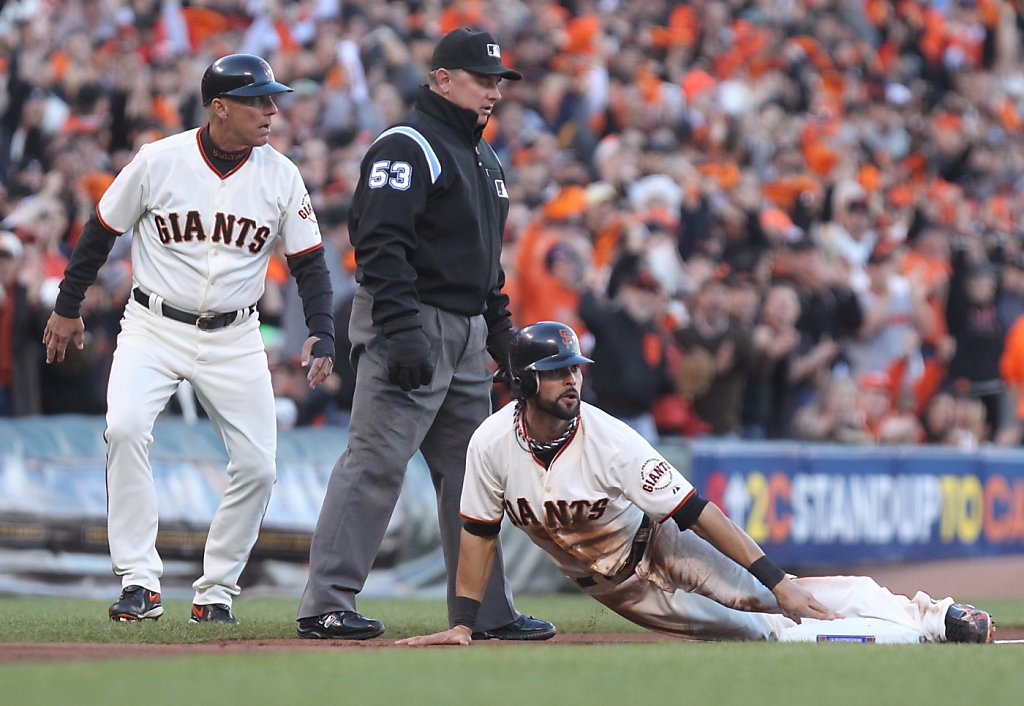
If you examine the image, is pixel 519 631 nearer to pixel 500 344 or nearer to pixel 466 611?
pixel 466 611

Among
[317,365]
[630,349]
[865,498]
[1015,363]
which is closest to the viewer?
[317,365]

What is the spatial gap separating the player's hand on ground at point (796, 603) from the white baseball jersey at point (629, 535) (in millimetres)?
290

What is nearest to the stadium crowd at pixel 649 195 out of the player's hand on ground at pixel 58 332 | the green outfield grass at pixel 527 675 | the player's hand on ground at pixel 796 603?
the player's hand on ground at pixel 58 332

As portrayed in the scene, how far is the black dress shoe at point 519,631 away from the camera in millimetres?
6995

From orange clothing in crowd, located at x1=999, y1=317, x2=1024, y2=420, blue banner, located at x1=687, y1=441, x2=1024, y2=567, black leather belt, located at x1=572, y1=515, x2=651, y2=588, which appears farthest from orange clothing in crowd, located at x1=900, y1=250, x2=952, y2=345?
black leather belt, located at x1=572, y1=515, x2=651, y2=588

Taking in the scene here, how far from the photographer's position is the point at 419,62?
16844 mm

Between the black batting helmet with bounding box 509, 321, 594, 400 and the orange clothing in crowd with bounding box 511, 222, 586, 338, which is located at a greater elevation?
the orange clothing in crowd with bounding box 511, 222, 586, 338

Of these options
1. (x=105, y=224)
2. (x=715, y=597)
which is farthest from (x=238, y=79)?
(x=715, y=597)

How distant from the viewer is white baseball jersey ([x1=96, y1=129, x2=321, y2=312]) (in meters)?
7.21

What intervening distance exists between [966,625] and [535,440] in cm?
184

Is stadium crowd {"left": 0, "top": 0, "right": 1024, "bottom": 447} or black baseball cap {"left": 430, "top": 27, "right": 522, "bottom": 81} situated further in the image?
stadium crowd {"left": 0, "top": 0, "right": 1024, "bottom": 447}

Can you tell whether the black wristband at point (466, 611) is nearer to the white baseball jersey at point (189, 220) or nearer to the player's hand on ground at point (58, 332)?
the white baseball jersey at point (189, 220)

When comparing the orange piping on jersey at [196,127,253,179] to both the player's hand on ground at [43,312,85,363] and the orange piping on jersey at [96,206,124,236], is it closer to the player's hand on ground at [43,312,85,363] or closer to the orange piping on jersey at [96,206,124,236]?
the orange piping on jersey at [96,206,124,236]

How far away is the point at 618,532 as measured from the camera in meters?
6.71
